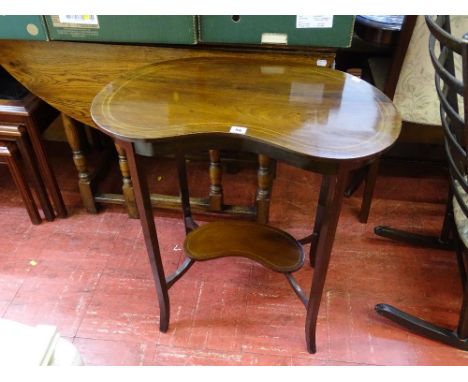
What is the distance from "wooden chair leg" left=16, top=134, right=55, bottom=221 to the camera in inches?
57.1

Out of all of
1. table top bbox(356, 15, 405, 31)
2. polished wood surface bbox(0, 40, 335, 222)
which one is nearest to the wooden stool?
polished wood surface bbox(0, 40, 335, 222)

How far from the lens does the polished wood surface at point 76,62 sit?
1.22 m

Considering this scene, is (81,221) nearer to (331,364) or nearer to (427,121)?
(331,364)

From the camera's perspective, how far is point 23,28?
1188 millimetres

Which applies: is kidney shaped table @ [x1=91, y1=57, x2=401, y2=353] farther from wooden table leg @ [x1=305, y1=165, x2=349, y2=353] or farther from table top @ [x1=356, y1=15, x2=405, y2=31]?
table top @ [x1=356, y1=15, x2=405, y2=31]

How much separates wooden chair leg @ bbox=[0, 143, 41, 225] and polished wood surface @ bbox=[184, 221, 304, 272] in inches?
27.5

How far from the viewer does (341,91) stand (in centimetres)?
97

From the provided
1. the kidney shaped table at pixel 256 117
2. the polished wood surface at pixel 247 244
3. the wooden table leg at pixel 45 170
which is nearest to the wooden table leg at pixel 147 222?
the kidney shaped table at pixel 256 117

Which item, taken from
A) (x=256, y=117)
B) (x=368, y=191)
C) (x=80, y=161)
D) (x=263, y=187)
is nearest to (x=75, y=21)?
(x=80, y=161)

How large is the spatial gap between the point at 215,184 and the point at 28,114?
2.27 feet

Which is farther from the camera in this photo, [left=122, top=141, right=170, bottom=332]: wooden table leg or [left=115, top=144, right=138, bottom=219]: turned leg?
[left=115, top=144, right=138, bottom=219]: turned leg

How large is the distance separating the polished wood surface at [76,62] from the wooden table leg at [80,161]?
0.49 ft

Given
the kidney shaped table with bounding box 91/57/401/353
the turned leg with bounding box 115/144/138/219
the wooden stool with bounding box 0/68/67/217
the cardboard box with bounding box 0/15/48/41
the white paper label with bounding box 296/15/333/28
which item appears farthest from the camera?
the turned leg with bounding box 115/144/138/219
